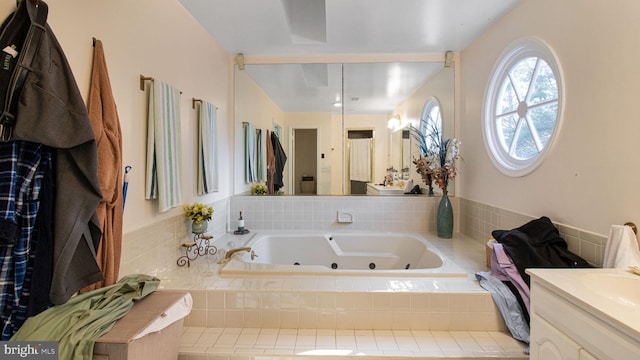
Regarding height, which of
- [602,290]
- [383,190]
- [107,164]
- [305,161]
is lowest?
[602,290]

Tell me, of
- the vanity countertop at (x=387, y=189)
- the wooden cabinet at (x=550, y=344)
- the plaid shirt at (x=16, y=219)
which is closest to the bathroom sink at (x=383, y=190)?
the vanity countertop at (x=387, y=189)

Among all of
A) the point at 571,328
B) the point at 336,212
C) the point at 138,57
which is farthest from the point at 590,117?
the point at 138,57

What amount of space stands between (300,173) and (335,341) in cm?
184

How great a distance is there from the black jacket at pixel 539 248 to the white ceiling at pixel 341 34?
59.8 inches

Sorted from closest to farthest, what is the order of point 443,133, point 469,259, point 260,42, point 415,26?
point 469,259 < point 415,26 < point 260,42 < point 443,133

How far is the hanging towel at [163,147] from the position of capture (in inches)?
63.4

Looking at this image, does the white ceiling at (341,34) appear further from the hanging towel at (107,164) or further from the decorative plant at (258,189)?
the hanging towel at (107,164)

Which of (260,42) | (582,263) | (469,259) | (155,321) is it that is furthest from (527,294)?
(260,42)

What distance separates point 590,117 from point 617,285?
2.69ft

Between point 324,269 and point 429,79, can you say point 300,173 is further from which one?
point 429,79

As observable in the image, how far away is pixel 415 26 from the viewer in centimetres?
226

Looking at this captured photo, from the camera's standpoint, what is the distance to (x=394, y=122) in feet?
9.99

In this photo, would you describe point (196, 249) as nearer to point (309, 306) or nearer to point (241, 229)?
point (241, 229)

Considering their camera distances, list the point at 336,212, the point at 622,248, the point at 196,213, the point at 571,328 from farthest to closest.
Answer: the point at 336,212, the point at 196,213, the point at 622,248, the point at 571,328
